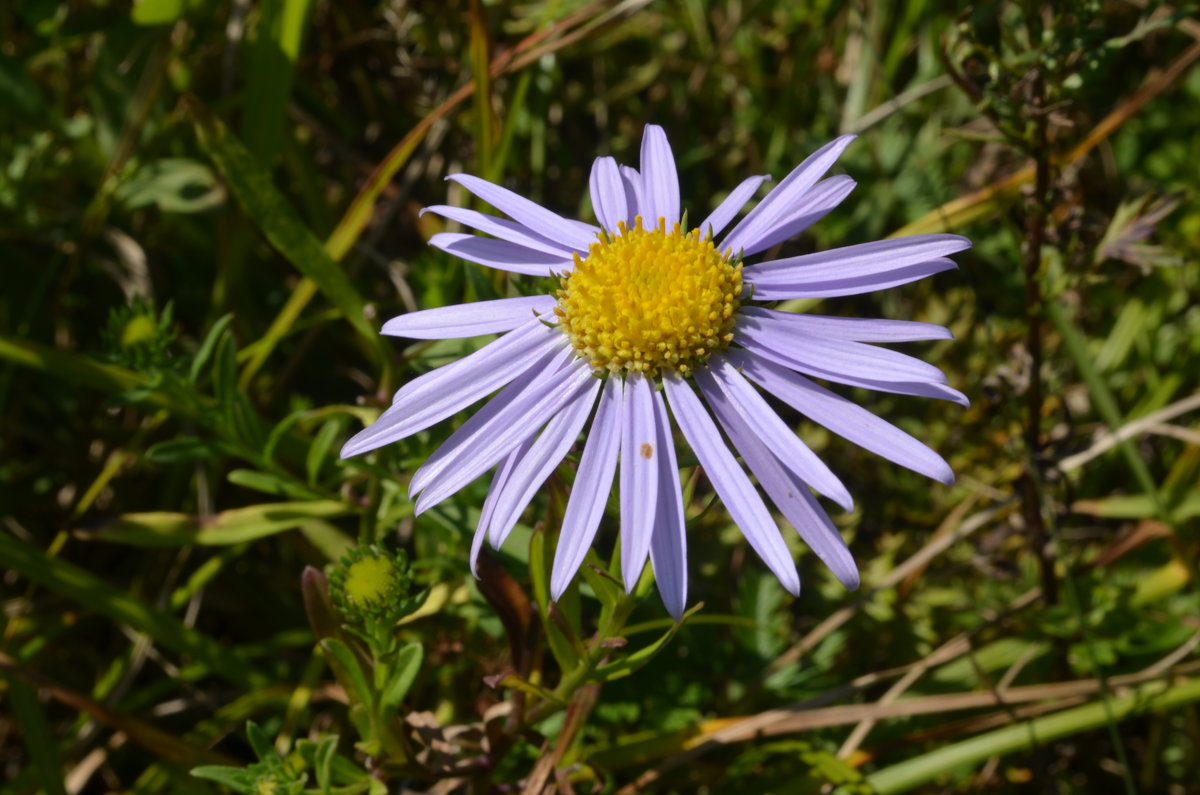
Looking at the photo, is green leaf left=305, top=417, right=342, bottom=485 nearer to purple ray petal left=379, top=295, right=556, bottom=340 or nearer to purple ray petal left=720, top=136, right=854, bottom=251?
purple ray petal left=379, top=295, right=556, bottom=340

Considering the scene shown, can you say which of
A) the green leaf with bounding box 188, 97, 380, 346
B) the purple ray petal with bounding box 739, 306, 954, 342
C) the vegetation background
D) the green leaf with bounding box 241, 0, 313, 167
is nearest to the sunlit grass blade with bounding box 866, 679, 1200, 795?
the vegetation background

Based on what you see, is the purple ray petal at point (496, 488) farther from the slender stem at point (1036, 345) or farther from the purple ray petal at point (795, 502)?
the slender stem at point (1036, 345)

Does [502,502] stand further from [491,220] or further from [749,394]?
[491,220]

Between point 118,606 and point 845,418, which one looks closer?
point 845,418

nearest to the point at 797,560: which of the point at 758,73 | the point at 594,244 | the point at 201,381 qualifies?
the point at 594,244

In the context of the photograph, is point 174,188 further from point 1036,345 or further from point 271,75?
point 1036,345

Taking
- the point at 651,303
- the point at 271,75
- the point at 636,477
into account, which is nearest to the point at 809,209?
the point at 651,303
